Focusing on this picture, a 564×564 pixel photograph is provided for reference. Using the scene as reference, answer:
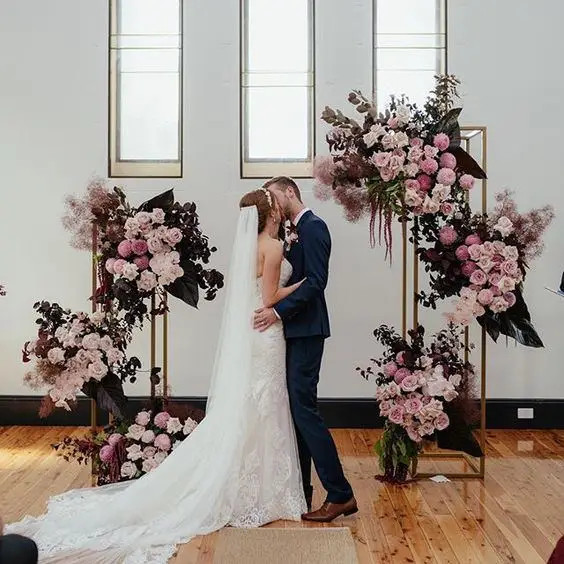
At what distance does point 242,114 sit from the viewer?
288 inches

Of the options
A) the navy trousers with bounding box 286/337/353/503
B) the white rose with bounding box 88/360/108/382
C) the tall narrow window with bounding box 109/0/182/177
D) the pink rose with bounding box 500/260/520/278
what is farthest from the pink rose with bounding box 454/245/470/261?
A: the tall narrow window with bounding box 109/0/182/177

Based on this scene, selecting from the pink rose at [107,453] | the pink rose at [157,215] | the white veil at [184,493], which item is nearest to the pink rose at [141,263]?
the pink rose at [157,215]

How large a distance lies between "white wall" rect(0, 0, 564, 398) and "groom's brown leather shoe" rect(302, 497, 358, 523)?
2.59m

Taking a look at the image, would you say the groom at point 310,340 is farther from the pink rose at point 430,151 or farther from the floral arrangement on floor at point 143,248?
the pink rose at point 430,151

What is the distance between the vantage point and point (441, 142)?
205 inches

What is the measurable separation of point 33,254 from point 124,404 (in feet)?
8.48

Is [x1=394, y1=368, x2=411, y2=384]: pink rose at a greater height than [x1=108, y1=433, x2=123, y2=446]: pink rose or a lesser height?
greater

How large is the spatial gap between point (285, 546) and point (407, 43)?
4.62 m

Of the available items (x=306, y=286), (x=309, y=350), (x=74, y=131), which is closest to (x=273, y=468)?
(x=309, y=350)

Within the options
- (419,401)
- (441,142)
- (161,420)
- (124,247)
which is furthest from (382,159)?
(161,420)

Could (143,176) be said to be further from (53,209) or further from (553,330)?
(553,330)

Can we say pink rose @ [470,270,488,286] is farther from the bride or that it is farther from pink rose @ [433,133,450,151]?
the bride

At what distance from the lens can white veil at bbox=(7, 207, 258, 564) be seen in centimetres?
415

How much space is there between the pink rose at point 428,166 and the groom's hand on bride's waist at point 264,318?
1252mm
